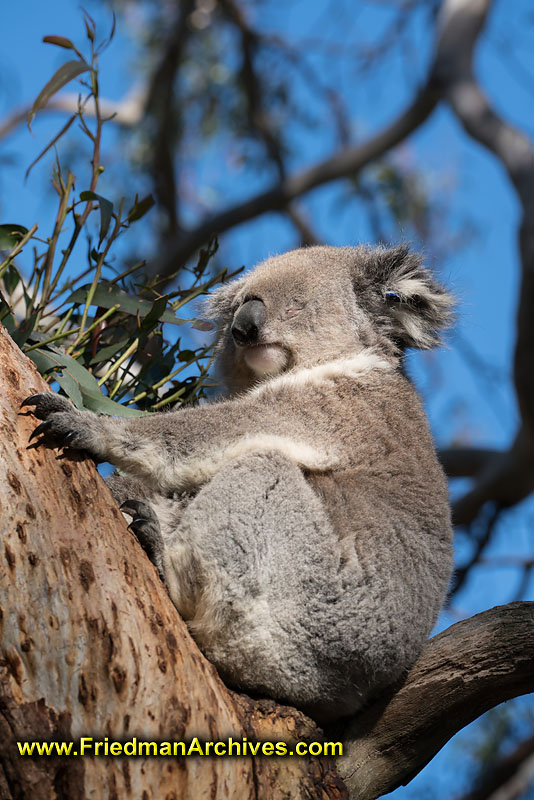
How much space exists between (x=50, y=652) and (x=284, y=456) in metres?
0.93

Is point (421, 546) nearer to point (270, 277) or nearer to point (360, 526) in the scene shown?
point (360, 526)

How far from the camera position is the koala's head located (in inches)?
125

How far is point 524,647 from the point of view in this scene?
7.47 ft

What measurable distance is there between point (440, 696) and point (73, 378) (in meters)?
1.45

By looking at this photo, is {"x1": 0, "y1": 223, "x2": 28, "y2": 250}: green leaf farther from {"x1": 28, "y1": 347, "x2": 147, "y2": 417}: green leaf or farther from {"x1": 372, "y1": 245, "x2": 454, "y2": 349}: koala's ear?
{"x1": 372, "y1": 245, "x2": 454, "y2": 349}: koala's ear

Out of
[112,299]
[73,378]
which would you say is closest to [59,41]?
[112,299]

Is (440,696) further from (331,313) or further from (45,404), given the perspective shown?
(331,313)

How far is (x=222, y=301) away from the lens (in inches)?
145

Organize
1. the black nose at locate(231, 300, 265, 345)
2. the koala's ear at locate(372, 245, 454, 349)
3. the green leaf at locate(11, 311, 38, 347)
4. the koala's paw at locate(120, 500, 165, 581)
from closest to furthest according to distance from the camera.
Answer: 1. the koala's paw at locate(120, 500, 165, 581)
2. the green leaf at locate(11, 311, 38, 347)
3. the black nose at locate(231, 300, 265, 345)
4. the koala's ear at locate(372, 245, 454, 349)

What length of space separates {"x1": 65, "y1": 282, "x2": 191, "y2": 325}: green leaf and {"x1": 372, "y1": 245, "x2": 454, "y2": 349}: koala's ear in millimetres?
957

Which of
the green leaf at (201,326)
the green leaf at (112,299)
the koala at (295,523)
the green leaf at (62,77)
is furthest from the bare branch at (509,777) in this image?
the green leaf at (62,77)

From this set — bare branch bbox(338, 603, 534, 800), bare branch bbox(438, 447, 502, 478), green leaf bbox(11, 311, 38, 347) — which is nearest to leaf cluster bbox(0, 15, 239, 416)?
green leaf bbox(11, 311, 38, 347)

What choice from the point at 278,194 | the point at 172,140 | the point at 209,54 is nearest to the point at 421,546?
the point at 278,194

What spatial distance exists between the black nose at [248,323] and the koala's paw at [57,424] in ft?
3.41
